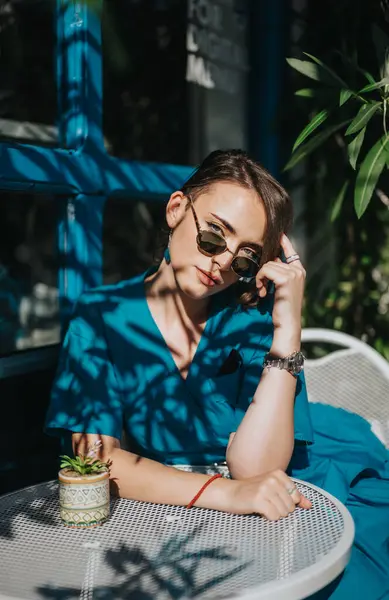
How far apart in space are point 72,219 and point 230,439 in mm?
920

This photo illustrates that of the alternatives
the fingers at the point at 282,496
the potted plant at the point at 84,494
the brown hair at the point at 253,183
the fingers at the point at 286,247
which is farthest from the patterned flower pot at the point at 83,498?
the fingers at the point at 286,247

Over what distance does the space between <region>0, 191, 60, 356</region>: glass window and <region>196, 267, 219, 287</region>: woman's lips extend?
25.9 inches

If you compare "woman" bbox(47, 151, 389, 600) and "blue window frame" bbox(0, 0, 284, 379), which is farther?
"blue window frame" bbox(0, 0, 284, 379)

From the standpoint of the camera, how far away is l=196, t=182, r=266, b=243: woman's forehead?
2.00 meters

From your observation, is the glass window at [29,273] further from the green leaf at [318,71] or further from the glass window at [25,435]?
the green leaf at [318,71]

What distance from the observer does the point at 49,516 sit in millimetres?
1755

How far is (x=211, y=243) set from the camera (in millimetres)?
1986

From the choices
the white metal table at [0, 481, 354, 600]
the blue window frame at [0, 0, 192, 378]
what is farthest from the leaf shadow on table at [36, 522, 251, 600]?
the blue window frame at [0, 0, 192, 378]

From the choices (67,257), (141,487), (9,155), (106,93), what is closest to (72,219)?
(67,257)

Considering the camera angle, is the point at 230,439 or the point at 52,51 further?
the point at 52,51

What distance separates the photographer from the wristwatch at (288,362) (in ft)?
6.58

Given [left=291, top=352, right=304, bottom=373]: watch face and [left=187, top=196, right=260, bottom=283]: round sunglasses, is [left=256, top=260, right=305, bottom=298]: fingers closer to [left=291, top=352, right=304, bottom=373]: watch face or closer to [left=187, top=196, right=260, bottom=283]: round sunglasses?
[left=187, top=196, right=260, bottom=283]: round sunglasses

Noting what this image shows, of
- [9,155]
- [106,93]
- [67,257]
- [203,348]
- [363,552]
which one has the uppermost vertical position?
[106,93]

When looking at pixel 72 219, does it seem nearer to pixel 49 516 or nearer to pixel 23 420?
pixel 23 420
